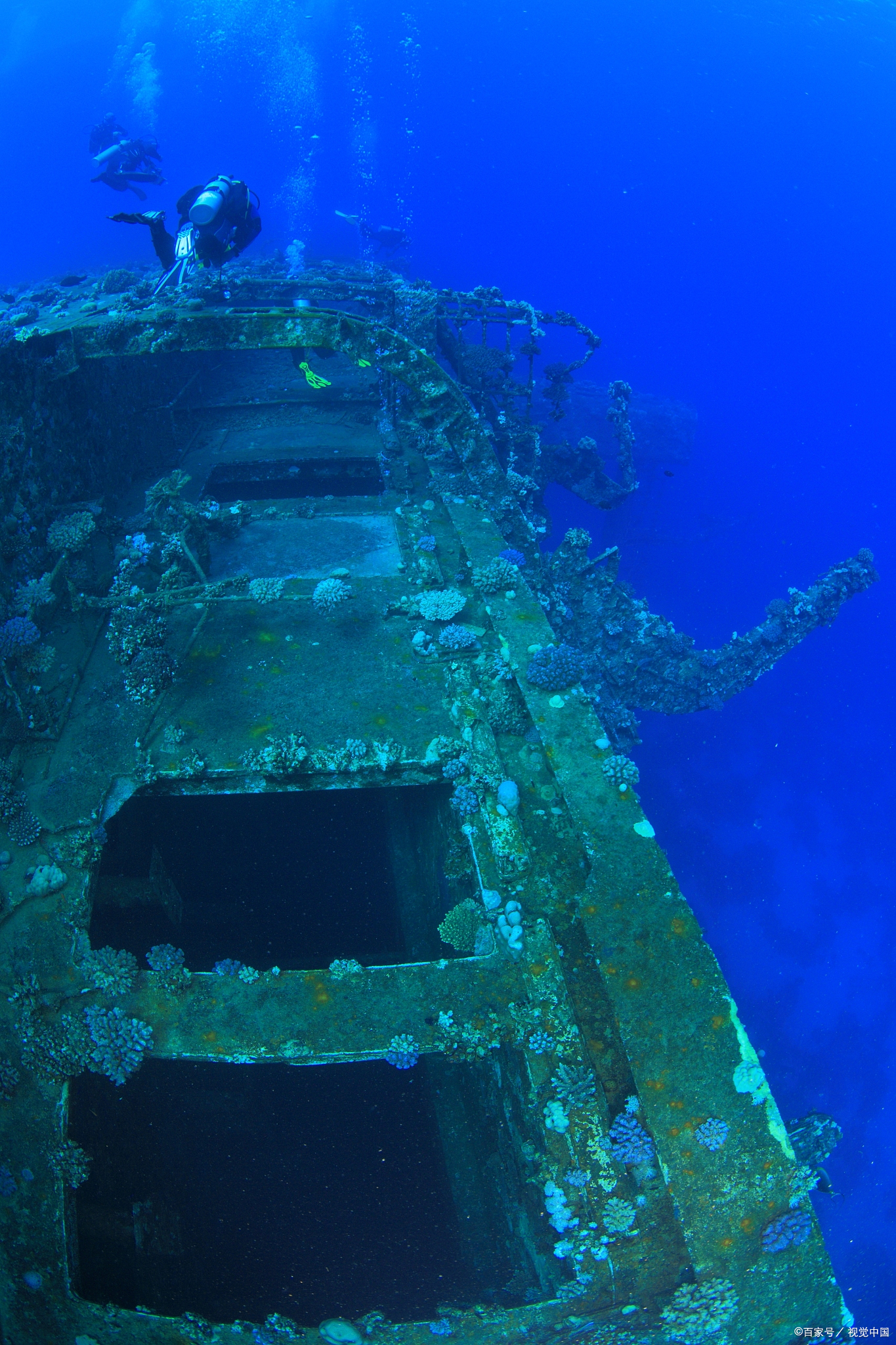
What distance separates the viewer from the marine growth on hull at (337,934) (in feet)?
13.9

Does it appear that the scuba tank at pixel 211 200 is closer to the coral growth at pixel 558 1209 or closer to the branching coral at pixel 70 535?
the branching coral at pixel 70 535

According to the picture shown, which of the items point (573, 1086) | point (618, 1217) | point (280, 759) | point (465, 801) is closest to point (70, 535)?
point (280, 759)

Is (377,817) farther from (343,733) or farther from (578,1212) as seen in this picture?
(578,1212)

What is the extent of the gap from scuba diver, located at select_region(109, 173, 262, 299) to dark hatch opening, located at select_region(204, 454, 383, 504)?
11.4ft

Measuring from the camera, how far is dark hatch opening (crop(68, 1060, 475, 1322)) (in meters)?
5.25

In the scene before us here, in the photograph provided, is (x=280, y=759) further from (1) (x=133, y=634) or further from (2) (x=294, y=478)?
(2) (x=294, y=478)

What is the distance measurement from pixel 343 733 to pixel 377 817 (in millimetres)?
3760

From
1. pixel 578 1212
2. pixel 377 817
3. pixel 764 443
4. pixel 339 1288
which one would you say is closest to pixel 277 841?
pixel 377 817

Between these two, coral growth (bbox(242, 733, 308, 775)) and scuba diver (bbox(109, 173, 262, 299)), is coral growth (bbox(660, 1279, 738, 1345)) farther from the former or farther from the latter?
scuba diver (bbox(109, 173, 262, 299))

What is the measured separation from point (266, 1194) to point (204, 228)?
14477 mm

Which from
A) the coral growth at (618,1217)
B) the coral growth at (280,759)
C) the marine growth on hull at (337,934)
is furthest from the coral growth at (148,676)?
the coral growth at (618,1217)

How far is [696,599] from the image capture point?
63.3ft

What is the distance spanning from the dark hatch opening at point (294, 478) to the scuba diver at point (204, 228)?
11.4ft

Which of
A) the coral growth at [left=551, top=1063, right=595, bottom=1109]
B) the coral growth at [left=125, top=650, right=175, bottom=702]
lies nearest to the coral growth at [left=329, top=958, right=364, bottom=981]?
the coral growth at [left=551, top=1063, right=595, bottom=1109]
